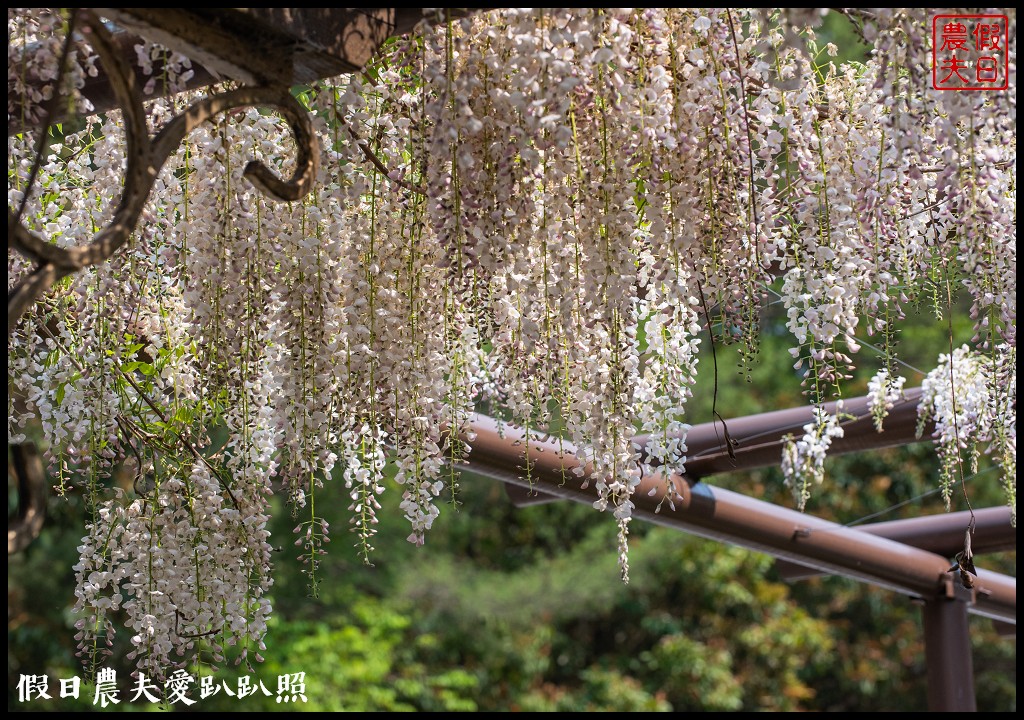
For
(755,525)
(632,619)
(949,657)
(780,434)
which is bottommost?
(949,657)

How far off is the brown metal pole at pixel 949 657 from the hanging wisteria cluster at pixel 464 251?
2.07 metres

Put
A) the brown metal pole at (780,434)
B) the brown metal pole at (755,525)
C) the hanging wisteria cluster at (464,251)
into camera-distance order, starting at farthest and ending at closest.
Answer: the brown metal pole at (780,434)
the brown metal pole at (755,525)
the hanging wisteria cluster at (464,251)

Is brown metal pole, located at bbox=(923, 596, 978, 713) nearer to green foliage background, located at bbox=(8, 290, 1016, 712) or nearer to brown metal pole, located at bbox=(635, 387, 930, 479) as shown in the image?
brown metal pole, located at bbox=(635, 387, 930, 479)

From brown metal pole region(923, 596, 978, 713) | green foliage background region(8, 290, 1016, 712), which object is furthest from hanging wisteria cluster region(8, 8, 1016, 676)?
green foliage background region(8, 290, 1016, 712)

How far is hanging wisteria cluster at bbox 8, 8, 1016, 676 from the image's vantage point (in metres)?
1.82

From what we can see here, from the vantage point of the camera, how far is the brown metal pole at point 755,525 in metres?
3.04

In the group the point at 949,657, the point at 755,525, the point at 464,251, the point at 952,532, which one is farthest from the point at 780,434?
the point at 464,251

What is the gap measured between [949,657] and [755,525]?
108cm

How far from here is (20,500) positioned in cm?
146

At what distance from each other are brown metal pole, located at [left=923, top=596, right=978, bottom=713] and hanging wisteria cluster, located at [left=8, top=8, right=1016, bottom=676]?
81.5 inches

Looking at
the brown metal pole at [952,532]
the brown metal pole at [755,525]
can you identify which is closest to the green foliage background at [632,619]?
the brown metal pole at [952,532]

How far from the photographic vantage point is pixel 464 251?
1880 millimetres

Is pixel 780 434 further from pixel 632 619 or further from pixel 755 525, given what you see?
pixel 632 619

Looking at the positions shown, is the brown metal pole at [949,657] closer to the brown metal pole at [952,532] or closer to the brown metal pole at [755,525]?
the brown metal pole at [755,525]
